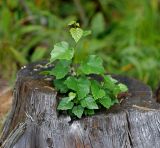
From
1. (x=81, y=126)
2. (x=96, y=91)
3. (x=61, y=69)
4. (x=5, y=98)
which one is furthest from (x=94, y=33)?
(x=81, y=126)

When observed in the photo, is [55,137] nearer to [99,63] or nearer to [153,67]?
[99,63]

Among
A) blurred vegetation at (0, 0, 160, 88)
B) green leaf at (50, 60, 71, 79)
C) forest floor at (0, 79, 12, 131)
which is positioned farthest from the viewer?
blurred vegetation at (0, 0, 160, 88)

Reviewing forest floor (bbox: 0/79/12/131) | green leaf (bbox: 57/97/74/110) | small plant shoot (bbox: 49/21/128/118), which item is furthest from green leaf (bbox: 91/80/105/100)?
forest floor (bbox: 0/79/12/131)

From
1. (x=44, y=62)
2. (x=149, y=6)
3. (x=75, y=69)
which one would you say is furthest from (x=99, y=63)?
(x=149, y=6)

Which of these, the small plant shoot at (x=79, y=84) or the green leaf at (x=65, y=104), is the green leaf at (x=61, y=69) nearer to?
the small plant shoot at (x=79, y=84)

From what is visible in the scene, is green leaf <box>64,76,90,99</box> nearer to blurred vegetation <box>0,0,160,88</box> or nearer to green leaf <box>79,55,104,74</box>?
green leaf <box>79,55,104,74</box>

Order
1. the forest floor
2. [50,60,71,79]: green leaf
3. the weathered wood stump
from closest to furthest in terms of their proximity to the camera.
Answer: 1. the weathered wood stump
2. [50,60,71,79]: green leaf
3. the forest floor

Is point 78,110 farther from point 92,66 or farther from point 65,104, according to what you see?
point 92,66
